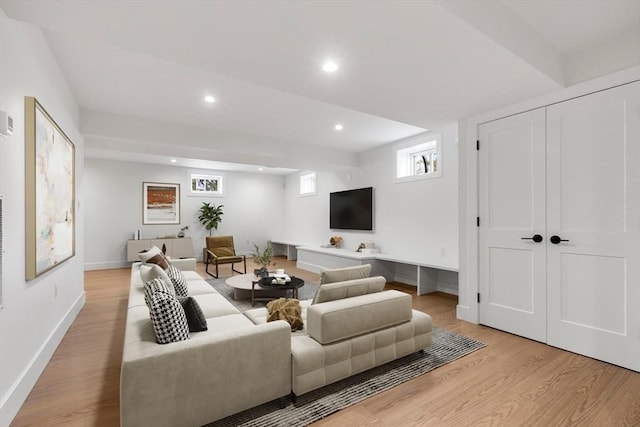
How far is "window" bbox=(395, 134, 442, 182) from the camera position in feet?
16.1

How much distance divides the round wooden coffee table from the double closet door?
7.46ft

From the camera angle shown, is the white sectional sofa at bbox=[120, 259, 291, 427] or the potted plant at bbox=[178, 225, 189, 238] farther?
the potted plant at bbox=[178, 225, 189, 238]

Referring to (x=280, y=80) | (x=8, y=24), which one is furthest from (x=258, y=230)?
(x=8, y=24)

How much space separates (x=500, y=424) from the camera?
5.88 feet

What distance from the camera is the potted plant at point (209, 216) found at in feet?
26.4

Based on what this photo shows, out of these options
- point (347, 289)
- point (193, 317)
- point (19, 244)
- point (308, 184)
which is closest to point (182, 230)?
point (308, 184)

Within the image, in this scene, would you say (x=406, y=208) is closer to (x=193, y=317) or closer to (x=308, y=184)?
(x=308, y=184)

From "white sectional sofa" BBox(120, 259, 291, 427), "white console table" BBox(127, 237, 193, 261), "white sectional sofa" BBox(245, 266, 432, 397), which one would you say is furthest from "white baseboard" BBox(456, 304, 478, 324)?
"white console table" BBox(127, 237, 193, 261)

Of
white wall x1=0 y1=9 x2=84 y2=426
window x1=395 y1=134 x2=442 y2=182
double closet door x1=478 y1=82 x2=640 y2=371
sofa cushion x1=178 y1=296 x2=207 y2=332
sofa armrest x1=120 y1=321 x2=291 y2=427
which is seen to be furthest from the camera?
window x1=395 y1=134 x2=442 y2=182

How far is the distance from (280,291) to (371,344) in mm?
2378

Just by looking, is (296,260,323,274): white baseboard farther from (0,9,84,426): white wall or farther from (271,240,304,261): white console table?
(0,9,84,426): white wall

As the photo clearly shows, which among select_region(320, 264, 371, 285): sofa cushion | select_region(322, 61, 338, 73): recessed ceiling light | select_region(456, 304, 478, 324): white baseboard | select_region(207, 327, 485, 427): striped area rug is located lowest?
select_region(207, 327, 485, 427): striped area rug

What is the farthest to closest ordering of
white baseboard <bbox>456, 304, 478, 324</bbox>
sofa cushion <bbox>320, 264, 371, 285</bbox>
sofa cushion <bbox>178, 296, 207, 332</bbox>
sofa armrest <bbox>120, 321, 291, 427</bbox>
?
white baseboard <bbox>456, 304, 478, 324</bbox>
sofa cushion <bbox>320, 264, 371, 285</bbox>
sofa cushion <bbox>178, 296, 207, 332</bbox>
sofa armrest <bbox>120, 321, 291, 427</bbox>

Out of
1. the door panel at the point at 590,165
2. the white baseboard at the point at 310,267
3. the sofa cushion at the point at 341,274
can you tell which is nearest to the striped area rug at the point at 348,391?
the sofa cushion at the point at 341,274
